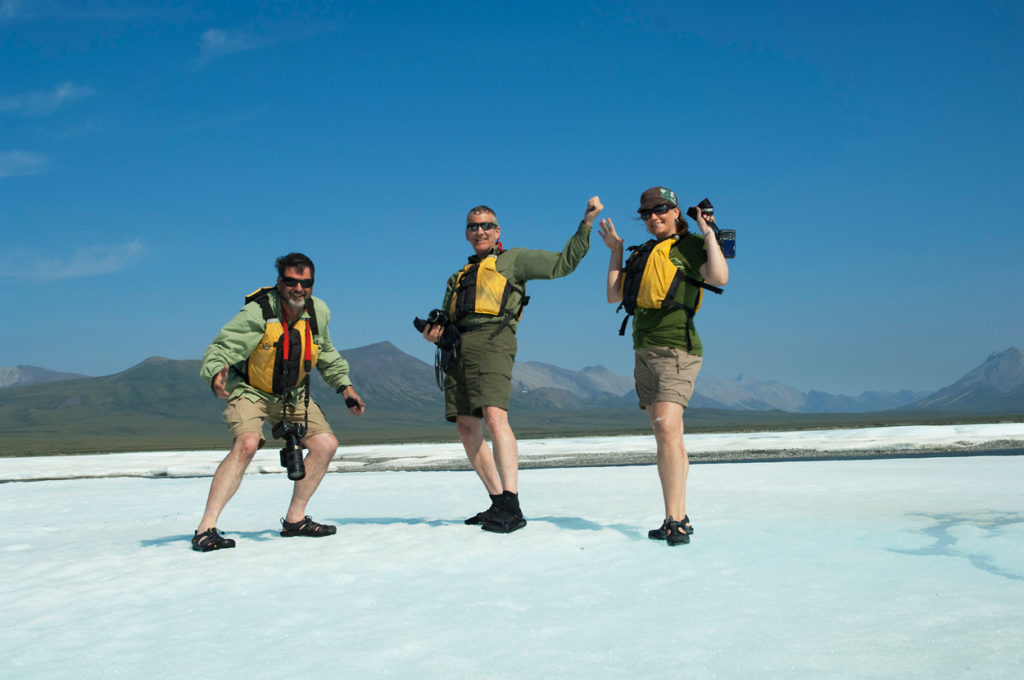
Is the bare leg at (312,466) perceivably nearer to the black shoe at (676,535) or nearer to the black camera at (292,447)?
the black camera at (292,447)

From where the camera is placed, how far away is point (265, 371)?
17.9 feet

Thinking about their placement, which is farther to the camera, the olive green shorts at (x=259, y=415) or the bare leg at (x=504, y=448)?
the bare leg at (x=504, y=448)

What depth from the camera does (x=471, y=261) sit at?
6.13 meters

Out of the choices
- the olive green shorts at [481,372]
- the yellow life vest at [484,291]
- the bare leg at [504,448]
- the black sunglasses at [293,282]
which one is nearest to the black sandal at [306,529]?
the olive green shorts at [481,372]

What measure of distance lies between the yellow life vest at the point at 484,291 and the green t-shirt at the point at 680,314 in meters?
1.04

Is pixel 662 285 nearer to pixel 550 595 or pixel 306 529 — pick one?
pixel 550 595

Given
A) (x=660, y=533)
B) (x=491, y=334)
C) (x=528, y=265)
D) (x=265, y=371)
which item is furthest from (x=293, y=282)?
(x=660, y=533)

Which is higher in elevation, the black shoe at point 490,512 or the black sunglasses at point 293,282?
the black sunglasses at point 293,282

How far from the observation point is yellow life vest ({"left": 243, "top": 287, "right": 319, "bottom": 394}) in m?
5.43

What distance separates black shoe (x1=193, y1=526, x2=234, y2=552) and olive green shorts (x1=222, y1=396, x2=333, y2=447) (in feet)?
2.00

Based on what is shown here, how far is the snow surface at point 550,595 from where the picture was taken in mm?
2918

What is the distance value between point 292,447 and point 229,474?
16.2 inches

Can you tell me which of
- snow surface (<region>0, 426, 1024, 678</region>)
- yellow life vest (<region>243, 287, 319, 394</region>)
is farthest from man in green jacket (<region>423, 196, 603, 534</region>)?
yellow life vest (<region>243, 287, 319, 394</region>)

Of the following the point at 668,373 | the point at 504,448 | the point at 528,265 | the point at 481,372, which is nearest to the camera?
the point at 668,373
